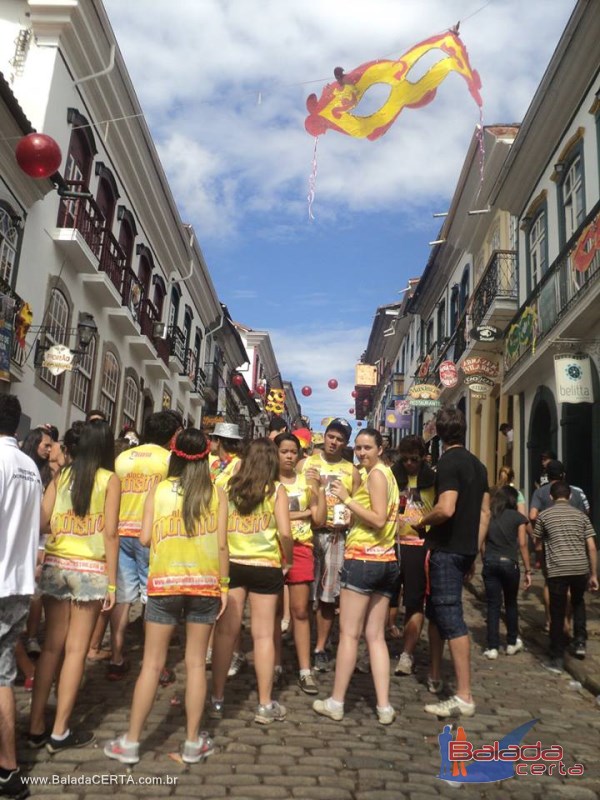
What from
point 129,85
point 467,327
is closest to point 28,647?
point 129,85

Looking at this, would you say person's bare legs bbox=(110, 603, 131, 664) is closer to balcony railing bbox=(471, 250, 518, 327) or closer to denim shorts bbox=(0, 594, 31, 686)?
denim shorts bbox=(0, 594, 31, 686)

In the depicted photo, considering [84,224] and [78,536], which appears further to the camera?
[84,224]

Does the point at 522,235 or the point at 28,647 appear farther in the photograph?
the point at 522,235

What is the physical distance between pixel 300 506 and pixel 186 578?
1616mm

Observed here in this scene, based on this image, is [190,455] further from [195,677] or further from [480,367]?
[480,367]

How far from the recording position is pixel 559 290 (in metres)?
11.8

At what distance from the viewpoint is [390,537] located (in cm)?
451

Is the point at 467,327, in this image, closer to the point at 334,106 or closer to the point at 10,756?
the point at 334,106

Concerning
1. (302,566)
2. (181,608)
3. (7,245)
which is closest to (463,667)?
(302,566)

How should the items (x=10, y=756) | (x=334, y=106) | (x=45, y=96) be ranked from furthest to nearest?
1. (x=45, y=96)
2. (x=334, y=106)
3. (x=10, y=756)

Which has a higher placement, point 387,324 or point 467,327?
point 387,324

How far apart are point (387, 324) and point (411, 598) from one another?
3244cm

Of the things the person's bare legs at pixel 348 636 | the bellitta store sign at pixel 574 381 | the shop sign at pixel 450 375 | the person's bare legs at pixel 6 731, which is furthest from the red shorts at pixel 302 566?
the shop sign at pixel 450 375

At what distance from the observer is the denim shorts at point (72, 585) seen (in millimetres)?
3723
